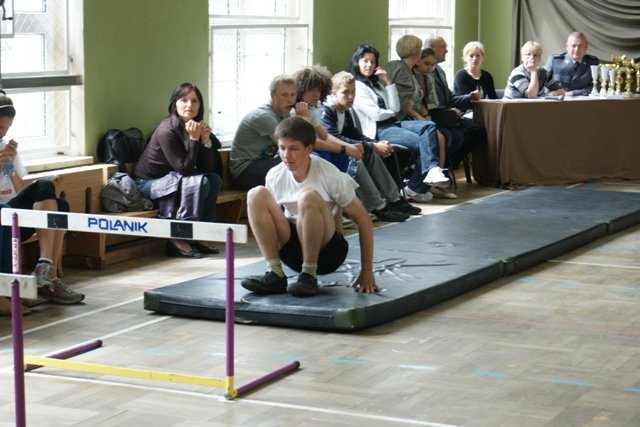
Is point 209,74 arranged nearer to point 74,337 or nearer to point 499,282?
point 499,282

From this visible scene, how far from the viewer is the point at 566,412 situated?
400 cm

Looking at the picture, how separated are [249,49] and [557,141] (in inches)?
115

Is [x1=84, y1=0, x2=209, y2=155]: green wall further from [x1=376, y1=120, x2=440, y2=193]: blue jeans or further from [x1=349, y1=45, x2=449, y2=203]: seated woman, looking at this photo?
[x1=376, y1=120, x2=440, y2=193]: blue jeans

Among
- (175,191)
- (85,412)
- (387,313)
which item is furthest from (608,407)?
(175,191)

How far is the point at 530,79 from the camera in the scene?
1056 cm

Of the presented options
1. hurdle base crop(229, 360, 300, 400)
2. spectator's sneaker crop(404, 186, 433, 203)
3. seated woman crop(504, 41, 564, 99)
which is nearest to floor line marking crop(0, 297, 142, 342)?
hurdle base crop(229, 360, 300, 400)

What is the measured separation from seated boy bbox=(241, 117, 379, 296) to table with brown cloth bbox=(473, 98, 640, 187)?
15.6 feet

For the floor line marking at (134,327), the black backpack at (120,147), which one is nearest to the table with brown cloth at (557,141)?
the black backpack at (120,147)

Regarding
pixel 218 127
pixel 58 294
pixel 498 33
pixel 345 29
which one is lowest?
pixel 58 294

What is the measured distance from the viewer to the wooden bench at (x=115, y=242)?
6.64m

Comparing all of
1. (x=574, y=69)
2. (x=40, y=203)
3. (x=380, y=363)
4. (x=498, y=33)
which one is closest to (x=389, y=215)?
(x=40, y=203)

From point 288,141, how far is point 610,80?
6153mm

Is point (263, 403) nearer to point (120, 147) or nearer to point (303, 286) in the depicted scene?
point (303, 286)

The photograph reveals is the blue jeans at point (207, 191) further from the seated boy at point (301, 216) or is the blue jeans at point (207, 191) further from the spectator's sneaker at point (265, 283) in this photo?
the spectator's sneaker at point (265, 283)
